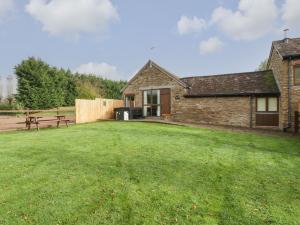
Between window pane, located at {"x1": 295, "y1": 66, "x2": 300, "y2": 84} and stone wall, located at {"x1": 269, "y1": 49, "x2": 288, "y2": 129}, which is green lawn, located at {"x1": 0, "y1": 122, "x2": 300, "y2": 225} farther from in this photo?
window pane, located at {"x1": 295, "y1": 66, "x2": 300, "y2": 84}

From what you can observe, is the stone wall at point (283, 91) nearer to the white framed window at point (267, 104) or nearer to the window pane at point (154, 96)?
the white framed window at point (267, 104)

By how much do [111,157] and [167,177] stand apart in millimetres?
2374

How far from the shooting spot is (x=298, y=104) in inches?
603

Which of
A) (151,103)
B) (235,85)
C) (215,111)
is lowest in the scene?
(215,111)

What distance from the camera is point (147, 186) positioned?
525cm

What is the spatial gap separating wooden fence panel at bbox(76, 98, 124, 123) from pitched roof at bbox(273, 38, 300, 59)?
14479 mm

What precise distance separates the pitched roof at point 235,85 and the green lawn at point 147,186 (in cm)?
977

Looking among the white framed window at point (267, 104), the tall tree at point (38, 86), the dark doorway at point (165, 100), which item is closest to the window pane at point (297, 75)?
the white framed window at point (267, 104)

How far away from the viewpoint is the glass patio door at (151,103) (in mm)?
22125

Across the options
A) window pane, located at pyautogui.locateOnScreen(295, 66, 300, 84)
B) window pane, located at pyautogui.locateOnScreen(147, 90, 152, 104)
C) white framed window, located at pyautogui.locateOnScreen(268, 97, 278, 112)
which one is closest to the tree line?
window pane, located at pyautogui.locateOnScreen(147, 90, 152, 104)

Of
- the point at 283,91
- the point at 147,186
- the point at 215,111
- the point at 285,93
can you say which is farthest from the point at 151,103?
the point at 147,186

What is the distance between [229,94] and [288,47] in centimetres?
485

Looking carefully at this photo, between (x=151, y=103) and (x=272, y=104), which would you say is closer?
(x=272, y=104)

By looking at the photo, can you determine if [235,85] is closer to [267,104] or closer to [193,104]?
[267,104]
